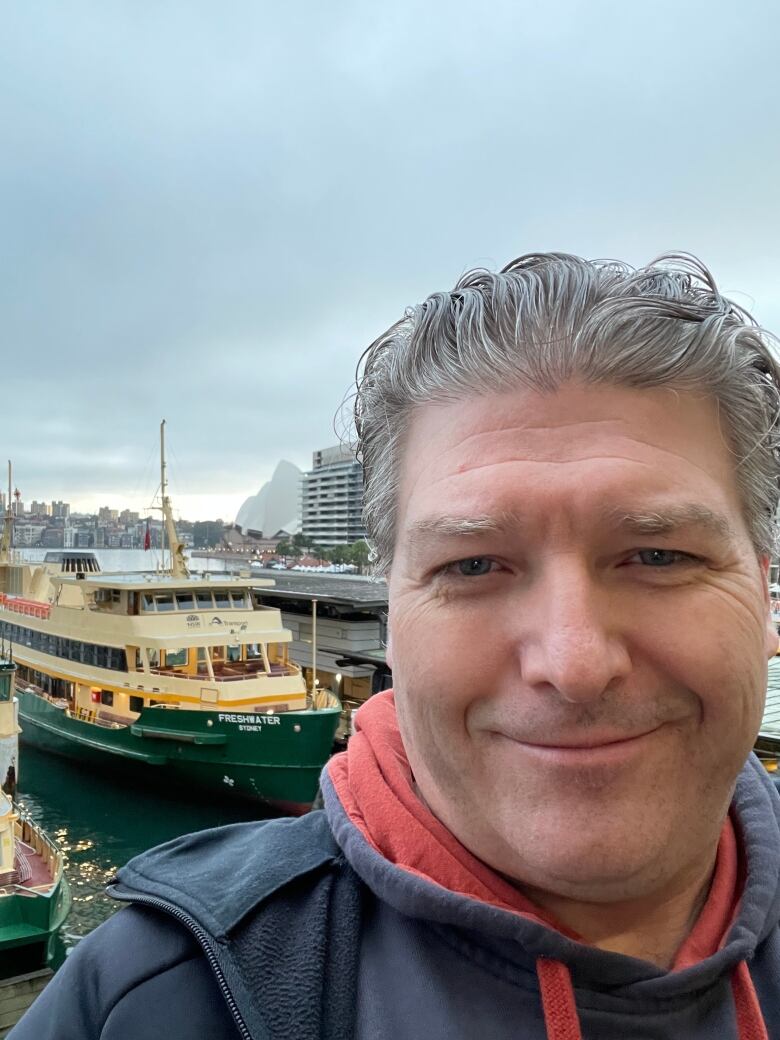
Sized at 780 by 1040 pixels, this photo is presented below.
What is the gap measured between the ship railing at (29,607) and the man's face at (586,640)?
20466mm

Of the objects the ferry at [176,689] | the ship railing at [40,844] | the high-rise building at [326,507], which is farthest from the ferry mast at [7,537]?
the high-rise building at [326,507]

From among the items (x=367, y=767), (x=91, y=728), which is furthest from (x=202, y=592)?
(x=367, y=767)

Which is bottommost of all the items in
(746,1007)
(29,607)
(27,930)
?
(27,930)

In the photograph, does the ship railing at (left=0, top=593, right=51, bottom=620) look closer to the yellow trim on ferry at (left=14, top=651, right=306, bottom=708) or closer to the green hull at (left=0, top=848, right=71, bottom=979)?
the yellow trim on ferry at (left=14, top=651, right=306, bottom=708)

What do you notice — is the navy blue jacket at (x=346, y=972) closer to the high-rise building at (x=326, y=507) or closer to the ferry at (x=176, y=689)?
the ferry at (x=176, y=689)

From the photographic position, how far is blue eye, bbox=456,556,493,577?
1.07m

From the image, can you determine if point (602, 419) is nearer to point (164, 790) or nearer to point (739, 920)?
point (739, 920)

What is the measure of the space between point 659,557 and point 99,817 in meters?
16.6

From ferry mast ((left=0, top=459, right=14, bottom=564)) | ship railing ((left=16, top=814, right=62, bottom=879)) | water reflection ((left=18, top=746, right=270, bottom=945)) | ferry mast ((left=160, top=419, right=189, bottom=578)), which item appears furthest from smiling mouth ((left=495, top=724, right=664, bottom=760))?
ferry mast ((left=0, top=459, right=14, bottom=564))

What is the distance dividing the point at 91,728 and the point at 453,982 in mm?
17243

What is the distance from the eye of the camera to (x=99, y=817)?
14.8 meters

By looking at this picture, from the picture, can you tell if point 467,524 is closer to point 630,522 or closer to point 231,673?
point 630,522

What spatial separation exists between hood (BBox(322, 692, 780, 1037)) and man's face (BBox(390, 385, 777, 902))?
0.07m

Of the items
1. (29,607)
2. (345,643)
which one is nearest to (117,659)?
(29,607)
